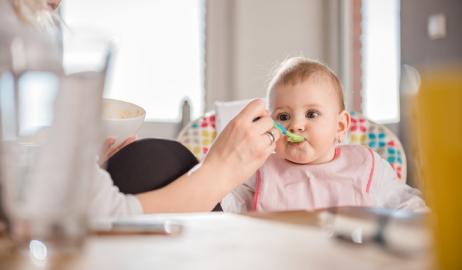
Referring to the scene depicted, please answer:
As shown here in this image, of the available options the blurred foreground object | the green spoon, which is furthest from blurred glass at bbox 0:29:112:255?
the green spoon

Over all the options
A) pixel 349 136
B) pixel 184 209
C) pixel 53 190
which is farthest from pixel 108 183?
pixel 349 136

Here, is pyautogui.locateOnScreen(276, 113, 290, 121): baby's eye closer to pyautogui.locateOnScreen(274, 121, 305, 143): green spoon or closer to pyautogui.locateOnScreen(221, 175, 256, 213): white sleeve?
pyautogui.locateOnScreen(274, 121, 305, 143): green spoon

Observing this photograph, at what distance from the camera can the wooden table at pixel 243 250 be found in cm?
46

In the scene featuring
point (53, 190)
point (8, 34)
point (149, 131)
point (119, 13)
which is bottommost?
point (149, 131)

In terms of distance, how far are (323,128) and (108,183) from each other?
31.4 inches

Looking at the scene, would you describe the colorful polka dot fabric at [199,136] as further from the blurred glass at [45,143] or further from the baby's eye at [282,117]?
the blurred glass at [45,143]

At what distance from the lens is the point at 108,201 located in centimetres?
83

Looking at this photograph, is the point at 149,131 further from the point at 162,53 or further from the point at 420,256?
the point at 420,256

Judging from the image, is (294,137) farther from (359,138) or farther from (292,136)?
(359,138)

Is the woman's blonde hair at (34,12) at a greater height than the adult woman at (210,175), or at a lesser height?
greater

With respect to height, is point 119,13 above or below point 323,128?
above

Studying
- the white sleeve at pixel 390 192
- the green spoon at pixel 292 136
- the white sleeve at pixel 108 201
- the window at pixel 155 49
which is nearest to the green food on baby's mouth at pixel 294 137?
the green spoon at pixel 292 136

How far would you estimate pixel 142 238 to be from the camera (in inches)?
22.8

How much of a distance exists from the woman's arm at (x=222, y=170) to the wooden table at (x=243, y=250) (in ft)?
0.93
